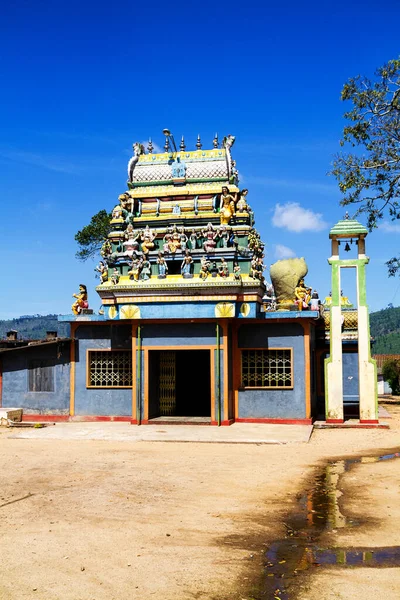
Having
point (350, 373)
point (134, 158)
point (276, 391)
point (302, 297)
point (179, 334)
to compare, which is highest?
point (134, 158)

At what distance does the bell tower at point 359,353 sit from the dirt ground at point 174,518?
3.43m

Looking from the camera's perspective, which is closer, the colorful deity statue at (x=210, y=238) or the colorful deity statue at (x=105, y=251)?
the colorful deity statue at (x=210, y=238)

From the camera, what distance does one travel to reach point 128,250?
2256cm

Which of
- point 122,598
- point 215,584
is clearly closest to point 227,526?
point 215,584

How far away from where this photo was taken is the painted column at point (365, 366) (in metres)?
19.7

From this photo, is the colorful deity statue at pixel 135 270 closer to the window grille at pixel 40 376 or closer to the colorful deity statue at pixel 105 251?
the colorful deity statue at pixel 105 251

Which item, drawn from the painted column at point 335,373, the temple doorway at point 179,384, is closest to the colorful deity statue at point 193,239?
the temple doorway at point 179,384

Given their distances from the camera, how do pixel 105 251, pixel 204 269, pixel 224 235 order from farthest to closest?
pixel 105 251 < pixel 224 235 < pixel 204 269

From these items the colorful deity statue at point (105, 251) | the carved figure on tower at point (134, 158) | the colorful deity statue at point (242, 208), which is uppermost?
Answer: the carved figure on tower at point (134, 158)

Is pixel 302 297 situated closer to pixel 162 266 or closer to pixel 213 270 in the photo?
pixel 213 270

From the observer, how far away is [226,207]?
74.2 ft

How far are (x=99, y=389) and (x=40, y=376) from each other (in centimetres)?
232

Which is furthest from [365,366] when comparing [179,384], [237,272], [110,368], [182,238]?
[179,384]

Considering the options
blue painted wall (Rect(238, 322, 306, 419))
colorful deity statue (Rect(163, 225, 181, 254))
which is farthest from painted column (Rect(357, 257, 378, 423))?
colorful deity statue (Rect(163, 225, 181, 254))
